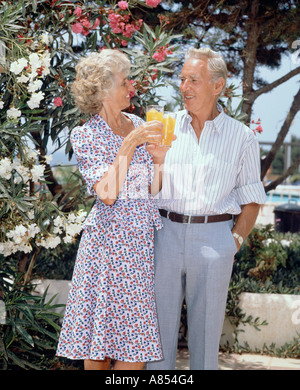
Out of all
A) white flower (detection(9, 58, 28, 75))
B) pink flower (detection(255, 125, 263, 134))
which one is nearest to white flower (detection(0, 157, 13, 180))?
white flower (detection(9, 58, 28, 75))

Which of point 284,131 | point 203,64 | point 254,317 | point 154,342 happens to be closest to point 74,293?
point 154,342

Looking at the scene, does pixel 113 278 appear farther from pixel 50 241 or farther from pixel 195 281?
pixel 50 241

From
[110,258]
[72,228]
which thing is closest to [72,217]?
[72,228]

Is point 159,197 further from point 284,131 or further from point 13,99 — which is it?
point 284,131

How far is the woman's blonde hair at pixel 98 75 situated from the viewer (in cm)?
241

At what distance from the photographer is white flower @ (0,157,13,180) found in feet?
10.5

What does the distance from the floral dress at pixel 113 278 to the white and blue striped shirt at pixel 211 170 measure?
0.20 meters

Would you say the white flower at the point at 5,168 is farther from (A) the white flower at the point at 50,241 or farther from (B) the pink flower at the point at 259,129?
(B) the pink flower at the point at 259,129

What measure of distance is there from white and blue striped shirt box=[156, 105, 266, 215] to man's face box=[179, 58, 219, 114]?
0.10m

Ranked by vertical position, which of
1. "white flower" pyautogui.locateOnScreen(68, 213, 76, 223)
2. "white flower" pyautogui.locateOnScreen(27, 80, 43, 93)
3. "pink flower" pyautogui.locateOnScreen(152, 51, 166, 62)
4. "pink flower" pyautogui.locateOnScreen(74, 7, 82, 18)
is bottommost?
"white flower" pyautogui.locateOnScreen(68, 213, 76, 223)

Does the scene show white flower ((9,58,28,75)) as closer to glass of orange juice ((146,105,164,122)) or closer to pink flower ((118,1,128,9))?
pink flower ((118,1,128,9))

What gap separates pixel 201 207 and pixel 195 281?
306 millimetres

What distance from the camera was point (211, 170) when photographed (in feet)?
8.47
